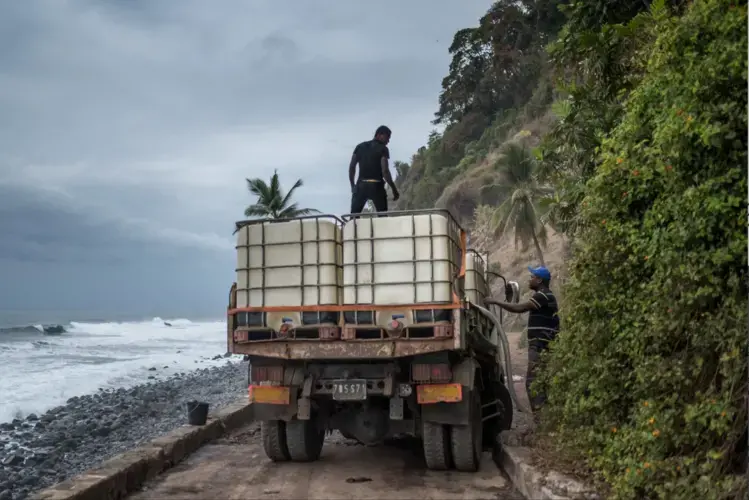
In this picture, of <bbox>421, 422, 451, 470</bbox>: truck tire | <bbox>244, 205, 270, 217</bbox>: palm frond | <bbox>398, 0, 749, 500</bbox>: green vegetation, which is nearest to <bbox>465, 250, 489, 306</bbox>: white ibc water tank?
<bbox>398, 0, 749, 500</bbox>: green vegetation

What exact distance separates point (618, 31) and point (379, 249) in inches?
210

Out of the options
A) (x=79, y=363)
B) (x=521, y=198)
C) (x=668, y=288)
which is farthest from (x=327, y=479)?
(x=79, y=363)

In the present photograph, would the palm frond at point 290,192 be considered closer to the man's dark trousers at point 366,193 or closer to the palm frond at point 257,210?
the palm frond at point 257,210

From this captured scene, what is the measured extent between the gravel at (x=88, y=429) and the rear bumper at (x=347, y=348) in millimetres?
6144

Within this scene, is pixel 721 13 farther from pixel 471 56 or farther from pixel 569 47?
pixel 471 56

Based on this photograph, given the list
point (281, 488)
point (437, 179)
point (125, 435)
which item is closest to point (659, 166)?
point (281, 488)

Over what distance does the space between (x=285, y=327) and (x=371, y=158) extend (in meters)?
2.96

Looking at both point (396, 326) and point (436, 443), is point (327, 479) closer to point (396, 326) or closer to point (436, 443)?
point (436, 443)

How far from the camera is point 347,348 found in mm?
6500

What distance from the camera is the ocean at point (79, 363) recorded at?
2241 centimetres

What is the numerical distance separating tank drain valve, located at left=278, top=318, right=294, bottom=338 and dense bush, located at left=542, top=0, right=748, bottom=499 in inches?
108

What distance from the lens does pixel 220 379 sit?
25719 mm

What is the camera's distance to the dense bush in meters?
4.24

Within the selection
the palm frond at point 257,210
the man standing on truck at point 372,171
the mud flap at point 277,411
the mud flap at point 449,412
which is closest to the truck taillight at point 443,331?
the mud flap at point 449,412
